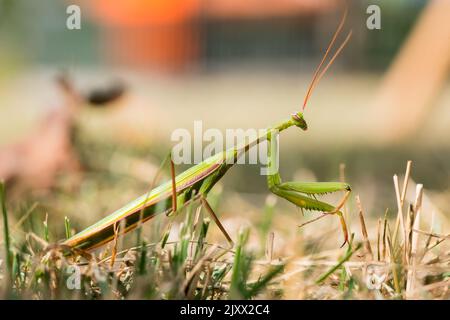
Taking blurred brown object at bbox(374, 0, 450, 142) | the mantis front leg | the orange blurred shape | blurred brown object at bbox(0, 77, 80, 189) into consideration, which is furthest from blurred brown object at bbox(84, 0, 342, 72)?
the mantis front leg

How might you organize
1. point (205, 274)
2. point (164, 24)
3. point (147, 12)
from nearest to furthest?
point (205, 274) → point (147, 12) → point (164, 24)

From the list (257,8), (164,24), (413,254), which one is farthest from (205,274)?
(257,8)

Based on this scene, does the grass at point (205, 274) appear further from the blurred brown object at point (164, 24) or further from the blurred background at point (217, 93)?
the blurred brown object at point (164, 24)

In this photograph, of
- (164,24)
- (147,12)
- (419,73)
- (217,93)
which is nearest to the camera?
(419,73)

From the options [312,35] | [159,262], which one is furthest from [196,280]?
[312,35]

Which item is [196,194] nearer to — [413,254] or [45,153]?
[413,254]

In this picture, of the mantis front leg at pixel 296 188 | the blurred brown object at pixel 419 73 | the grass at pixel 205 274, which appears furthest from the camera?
the blurred brown object at pixel 419 73

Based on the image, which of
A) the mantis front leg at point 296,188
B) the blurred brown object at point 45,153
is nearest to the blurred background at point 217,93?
the blurred brown object at point 45,153
